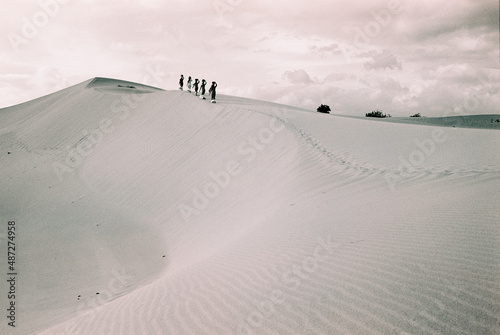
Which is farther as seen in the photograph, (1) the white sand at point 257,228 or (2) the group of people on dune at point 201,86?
(2) the group of people on dune at point 201,86

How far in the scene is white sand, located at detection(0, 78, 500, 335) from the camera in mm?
3176

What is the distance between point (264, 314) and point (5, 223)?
9501 millimetres

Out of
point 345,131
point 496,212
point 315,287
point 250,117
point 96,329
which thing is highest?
point 250,117

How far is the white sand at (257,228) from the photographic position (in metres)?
3.18

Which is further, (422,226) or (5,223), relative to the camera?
(5,223)

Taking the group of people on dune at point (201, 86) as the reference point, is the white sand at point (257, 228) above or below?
below

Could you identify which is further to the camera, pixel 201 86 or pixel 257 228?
pixel 201 86

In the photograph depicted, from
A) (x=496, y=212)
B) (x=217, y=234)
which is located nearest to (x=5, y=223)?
(x=217, y=234)

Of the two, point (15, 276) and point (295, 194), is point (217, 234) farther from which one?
point (15, 276)

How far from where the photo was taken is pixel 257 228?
20.8 feet

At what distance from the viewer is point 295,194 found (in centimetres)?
752

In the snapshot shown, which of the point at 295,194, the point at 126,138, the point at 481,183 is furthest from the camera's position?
the point at 126,138

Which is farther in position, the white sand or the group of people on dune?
the group of people on dune

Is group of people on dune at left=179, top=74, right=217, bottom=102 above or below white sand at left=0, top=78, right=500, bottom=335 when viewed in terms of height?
above
